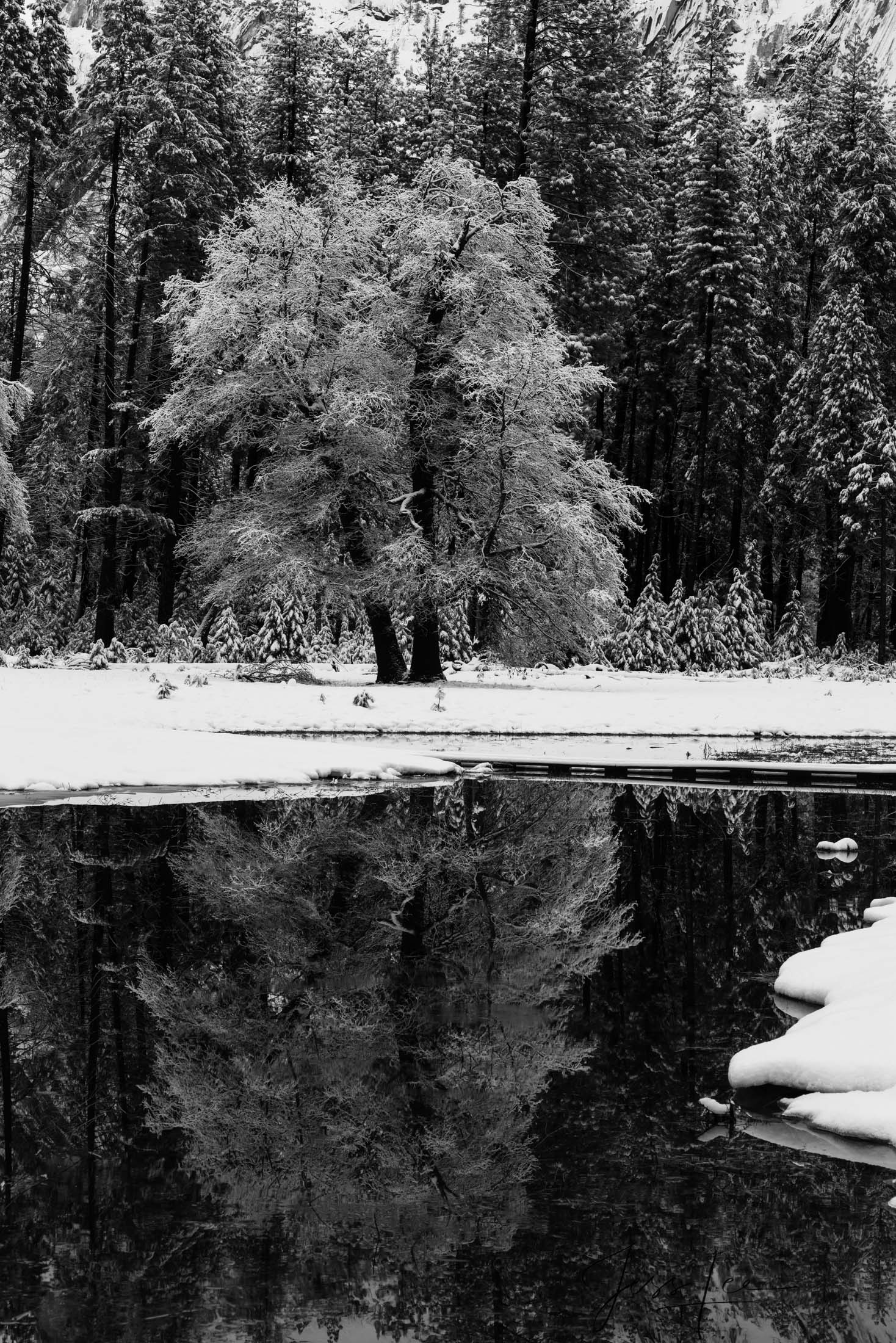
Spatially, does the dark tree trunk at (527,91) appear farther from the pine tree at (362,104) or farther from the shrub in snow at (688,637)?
the shrub in snow at (688,637)

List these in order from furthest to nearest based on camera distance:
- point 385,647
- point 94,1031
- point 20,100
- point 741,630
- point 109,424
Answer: point 109,424
point 741,630
point 20,100
point 385,647
point 94,1031

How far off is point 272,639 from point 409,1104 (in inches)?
994

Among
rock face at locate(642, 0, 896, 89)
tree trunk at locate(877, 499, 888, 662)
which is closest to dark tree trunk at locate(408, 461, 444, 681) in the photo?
tree trunk at locate(877, 499, 888, 662)

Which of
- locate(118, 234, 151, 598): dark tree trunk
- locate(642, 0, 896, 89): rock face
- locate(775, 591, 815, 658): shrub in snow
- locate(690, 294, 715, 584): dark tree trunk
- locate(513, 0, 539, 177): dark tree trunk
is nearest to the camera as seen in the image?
locate(118, 234, 151, 598): dark tree trunk

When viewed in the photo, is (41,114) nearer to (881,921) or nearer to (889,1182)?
(881,921)

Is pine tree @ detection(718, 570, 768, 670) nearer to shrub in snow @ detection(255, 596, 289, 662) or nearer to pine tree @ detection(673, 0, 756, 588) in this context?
pine tree @ detection(673, 0, 756, 588)

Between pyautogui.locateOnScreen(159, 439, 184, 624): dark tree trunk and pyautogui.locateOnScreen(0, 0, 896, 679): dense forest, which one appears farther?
pyautogui.locateOnScreen(159, 439, 184, 624): dark tree trunk

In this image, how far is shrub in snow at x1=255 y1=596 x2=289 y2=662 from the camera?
30.4 m

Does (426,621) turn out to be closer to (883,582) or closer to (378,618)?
(378,618)

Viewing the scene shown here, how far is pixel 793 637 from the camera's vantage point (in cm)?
3644

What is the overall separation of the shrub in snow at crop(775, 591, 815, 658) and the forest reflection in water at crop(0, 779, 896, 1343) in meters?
25.1

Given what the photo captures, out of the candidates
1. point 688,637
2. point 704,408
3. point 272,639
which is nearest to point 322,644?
point 272,639

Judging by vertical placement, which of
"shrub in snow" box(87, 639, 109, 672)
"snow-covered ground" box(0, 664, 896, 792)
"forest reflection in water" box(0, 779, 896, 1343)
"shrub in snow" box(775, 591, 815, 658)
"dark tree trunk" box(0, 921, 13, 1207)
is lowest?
"dark tree trunk" box(0, 921, 13, 1207)

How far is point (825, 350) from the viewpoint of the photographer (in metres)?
37.5
